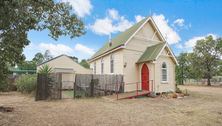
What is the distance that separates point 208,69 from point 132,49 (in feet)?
85.3

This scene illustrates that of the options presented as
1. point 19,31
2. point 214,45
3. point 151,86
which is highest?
point 214,45

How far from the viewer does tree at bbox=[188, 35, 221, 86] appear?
28.8 metres

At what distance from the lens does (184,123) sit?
5.34 m

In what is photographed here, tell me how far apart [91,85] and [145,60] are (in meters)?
5.63

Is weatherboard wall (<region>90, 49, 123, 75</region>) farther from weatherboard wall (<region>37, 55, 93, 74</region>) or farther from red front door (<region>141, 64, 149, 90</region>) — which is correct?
weatherboard wall (<region>37, 55, 93, 74</region>)

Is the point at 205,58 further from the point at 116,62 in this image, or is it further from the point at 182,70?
the point at 116,62

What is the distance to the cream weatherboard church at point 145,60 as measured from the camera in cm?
1216

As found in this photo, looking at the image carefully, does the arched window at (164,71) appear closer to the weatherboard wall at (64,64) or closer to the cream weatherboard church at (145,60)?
the cream weatherboard church at (145,60)

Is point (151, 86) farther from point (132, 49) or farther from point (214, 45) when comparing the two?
point (214, 45)

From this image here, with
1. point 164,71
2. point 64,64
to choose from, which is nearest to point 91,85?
point 164,71

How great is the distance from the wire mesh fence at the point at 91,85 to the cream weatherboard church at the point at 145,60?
2.01 metres

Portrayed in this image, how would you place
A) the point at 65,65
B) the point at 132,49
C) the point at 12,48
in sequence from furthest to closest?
the point at 65,65 < the point at 132,49 < the point at 12,48

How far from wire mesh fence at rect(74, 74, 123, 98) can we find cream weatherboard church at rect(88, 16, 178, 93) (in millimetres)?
2008

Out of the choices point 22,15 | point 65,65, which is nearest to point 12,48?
point 22,15
